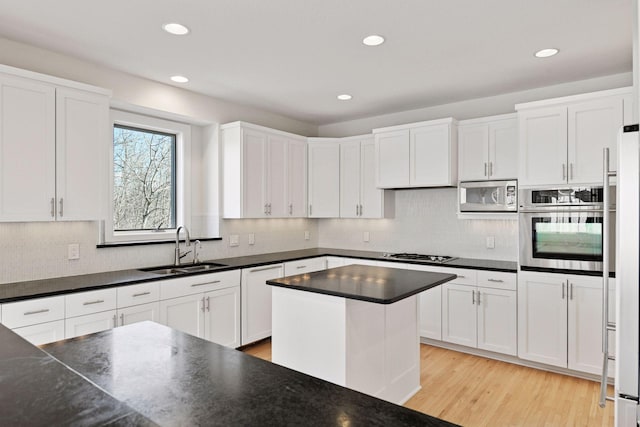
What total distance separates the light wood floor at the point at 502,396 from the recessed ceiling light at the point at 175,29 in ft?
10.1

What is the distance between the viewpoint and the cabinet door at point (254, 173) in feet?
14.2

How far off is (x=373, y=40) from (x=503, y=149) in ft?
6.22

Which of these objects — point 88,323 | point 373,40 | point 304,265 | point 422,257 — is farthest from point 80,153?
point 422,257

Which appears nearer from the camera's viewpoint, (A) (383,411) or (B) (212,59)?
(A) (383,411)

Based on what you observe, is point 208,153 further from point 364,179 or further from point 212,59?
point 364,179

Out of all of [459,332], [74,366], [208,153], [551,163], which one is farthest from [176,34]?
[459,332]

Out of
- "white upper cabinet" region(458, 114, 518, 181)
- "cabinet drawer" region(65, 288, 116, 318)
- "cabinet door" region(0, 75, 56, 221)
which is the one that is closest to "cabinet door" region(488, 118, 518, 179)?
"white upper cabinet" region(458, 114, 518, 181)

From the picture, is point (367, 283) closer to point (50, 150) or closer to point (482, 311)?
point (482, 311)

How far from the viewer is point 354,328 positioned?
252 centimetres

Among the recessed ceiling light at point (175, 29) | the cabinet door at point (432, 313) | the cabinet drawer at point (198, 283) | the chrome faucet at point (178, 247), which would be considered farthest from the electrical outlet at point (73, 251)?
the cabinet door at point (432, 313)

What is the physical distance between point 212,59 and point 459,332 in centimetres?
341

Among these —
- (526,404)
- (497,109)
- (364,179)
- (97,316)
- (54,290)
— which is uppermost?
(497,109)

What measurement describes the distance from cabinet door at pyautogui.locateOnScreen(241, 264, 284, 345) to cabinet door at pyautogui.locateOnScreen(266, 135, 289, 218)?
2.53 ft

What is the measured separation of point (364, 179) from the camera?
499cm
